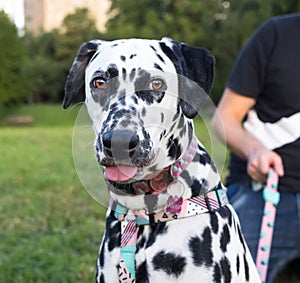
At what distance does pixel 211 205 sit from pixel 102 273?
52 cm

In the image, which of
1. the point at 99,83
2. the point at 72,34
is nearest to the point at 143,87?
the point at 99,83

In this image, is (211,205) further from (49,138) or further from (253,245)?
(49,138)

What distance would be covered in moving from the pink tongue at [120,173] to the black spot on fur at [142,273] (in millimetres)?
353

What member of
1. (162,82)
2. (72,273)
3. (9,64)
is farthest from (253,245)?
(9,64)

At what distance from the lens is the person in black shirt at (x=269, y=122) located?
11.3ft

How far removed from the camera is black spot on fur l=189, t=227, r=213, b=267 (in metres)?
2.17

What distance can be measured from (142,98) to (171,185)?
1.39ft

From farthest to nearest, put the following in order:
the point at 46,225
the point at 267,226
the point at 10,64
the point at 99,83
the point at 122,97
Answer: the point at 10,64 < the point at 46,225 < the point at 267,226 < the point at 99,83 < the point at 122,97

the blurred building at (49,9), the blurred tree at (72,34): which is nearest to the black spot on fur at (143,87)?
the blurred tree at (72,34)

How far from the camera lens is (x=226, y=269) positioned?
7.21 ft

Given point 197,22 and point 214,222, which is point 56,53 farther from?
point 214,222

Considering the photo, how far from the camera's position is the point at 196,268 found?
84.7 inches

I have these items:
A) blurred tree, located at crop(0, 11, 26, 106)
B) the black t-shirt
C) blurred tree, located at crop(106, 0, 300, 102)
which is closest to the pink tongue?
the black t-shirt

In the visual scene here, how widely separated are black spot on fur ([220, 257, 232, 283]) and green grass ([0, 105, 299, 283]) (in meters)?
0.48
